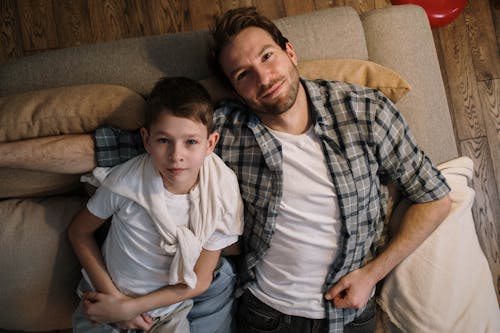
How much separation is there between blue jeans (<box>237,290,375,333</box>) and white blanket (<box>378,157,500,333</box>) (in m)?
0.12

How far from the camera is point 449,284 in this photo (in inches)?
50.6

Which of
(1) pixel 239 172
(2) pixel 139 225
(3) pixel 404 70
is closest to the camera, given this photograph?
(2) pixel 139 225

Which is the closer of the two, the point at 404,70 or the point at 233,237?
the point at 233,237

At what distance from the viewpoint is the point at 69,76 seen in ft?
4.41

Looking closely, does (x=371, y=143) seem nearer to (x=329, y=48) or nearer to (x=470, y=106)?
(x=329, y=48)

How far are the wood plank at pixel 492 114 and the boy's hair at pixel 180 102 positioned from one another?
4.78 feet

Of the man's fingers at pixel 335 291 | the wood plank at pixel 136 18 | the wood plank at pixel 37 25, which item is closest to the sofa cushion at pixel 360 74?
the man's fingers at pixel 335 291

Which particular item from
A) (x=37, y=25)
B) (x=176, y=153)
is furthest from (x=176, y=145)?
(x=37, y=25)

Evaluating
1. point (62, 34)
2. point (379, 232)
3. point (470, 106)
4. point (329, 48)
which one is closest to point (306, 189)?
point (379, 232)

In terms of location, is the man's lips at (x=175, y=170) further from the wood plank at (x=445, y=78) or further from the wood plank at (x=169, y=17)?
the wood plank at (x=445, y=78)

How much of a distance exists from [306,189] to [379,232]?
37 centimetres

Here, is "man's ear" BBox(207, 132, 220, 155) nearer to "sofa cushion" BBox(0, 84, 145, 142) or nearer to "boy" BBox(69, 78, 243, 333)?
"boy" BBox(69, 78, 243, 333)

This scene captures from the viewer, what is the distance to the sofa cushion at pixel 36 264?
1257 millimetres

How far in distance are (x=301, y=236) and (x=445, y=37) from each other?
1357mm
